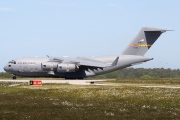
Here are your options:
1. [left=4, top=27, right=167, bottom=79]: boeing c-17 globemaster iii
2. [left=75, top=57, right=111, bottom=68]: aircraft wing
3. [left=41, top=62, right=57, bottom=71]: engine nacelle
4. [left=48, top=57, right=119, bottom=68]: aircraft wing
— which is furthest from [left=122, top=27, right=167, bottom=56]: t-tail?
[left=41, top=62, right=57, bottom=71]: engine nacelle

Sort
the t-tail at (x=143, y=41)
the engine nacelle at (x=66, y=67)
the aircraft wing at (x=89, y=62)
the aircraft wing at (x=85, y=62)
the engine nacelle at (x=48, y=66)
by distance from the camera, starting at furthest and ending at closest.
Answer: the t-tail at (x=143, y=41) → the engine nacelle at (x=48, y=66) → the engine nacelle at (x=66, y=67) → the aircraft wing at (x=89, y=62) → the aircraft wing at (x=85, y=62)

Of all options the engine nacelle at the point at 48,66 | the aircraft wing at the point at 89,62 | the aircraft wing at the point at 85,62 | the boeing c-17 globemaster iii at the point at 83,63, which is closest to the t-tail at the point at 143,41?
the boeing c-17 globemaster iii at the point at 83,63

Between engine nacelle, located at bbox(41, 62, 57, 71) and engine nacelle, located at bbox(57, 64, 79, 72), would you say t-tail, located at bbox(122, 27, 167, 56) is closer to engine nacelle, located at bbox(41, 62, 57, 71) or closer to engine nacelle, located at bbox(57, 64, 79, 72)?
engine nacelle, located at bbox(57, 64, 79, 72)

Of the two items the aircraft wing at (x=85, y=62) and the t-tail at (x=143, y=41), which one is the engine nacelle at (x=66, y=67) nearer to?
the aircraft wing at (x=85, y=62)

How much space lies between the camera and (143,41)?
3312 inches

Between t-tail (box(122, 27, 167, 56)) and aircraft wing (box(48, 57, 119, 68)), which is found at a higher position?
t-tail (box(122, 27, 167, 56))

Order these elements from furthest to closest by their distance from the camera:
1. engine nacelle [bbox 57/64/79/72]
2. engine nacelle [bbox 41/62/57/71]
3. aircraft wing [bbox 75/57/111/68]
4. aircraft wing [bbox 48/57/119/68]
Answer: engine nacelle [bbox 41/62/57/71] < engine nacelle [bbox 57/64/79/72] < aircraft wing [bbox 75/57/111/68] < aircraft wing [bbox 48/57/119/68]

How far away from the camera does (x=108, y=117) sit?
24.6 m

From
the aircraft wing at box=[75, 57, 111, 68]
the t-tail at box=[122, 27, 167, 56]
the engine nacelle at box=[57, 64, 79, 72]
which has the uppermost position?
the t-tail at box=[122, 27, 167, 56]

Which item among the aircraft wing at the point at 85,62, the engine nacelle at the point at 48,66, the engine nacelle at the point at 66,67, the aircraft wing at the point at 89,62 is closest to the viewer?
the aircraft wing at the point at 85,62

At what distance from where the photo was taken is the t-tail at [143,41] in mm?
83312

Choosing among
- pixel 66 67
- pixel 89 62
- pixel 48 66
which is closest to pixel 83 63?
pixel 89 62

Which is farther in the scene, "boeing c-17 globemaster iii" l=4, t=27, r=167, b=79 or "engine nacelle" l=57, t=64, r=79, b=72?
"boeing c-17 globemaster iii" l=4, t=27, r=167, b=79

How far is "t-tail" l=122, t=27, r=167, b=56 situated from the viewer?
83312mm
